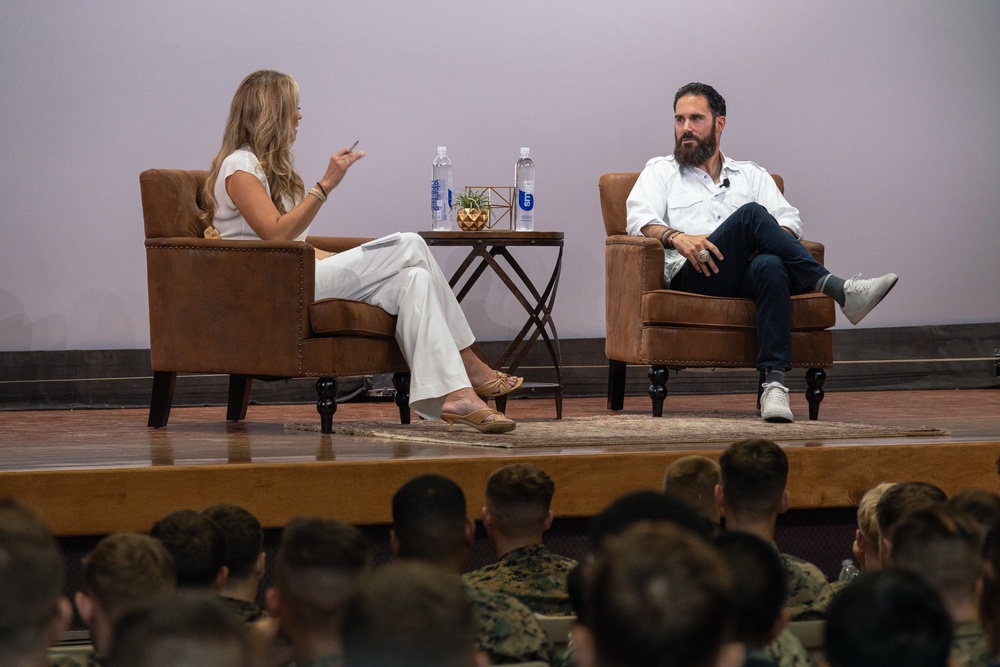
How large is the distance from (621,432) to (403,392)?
808 mm

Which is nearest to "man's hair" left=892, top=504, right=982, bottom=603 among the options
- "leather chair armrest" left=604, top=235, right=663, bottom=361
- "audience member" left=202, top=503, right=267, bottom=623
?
"audience member" left=202, top=503, right=267, bottom=623

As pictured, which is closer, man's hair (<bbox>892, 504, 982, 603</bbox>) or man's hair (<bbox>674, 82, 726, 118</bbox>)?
man's hair (<bbox>892, 504, 982, 603</bbox>)

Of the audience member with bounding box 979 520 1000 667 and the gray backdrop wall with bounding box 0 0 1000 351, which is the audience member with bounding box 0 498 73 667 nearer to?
the audience member with bounding box 979 520 1000 667

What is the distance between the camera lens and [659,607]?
0.94 meters

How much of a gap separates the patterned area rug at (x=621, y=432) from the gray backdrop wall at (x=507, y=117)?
5.42 feet

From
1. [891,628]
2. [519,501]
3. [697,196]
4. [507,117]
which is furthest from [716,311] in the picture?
[891,628]

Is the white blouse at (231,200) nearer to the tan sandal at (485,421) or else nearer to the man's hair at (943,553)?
the tan sandal at (485,421)

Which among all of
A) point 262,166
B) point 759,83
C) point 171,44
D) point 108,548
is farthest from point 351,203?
point 108,548

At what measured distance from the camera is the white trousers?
3418 millimetres

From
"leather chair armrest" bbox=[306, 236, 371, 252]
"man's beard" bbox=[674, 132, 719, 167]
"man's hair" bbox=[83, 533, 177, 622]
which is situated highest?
"man's beard" bbox=[674, 132, 719, 167]

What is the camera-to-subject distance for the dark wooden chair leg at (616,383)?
4.59 metres

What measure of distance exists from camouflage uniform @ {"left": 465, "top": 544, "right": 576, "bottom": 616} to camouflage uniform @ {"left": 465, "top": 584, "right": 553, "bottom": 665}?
12.8 inches

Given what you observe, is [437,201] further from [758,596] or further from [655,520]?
[758,596]

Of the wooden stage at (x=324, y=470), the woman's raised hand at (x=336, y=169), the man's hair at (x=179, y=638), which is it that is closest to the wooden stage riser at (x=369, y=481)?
the wooden stage at (x=324, y=470)
